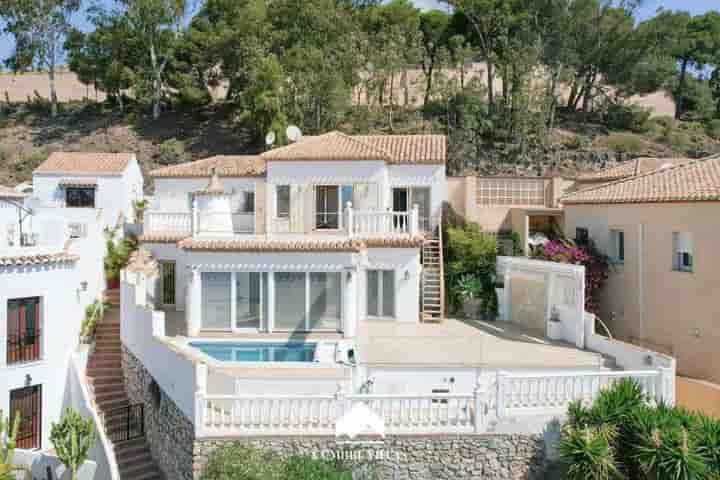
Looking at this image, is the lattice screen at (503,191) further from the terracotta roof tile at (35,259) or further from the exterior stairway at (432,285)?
the terracotta roof tile at (35,259)

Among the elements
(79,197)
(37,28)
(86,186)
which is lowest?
(79,197)

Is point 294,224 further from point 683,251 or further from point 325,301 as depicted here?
point 683,251

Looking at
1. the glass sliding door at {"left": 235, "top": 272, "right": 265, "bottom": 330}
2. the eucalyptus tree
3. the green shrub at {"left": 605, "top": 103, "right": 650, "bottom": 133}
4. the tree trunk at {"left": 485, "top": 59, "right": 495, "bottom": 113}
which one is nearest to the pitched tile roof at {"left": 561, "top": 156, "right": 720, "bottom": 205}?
the glass sliding door at {"left": 235, "top": 272, "right": 265, "bottom": 330}

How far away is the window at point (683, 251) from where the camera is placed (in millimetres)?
21636

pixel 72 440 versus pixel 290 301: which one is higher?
pixel 290 301

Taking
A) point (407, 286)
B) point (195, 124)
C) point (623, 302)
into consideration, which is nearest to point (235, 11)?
point (195, 124)

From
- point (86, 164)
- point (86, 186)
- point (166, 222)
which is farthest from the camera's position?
point (86, 164)

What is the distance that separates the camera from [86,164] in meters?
37.1

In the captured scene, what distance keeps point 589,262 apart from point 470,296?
222 inches

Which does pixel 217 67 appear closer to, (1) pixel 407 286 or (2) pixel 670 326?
(1) pixel 407 286

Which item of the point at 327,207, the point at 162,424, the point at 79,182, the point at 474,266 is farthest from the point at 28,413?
the point at 474,266

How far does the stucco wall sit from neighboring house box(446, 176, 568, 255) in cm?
649

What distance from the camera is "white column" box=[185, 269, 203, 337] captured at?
78.1ft

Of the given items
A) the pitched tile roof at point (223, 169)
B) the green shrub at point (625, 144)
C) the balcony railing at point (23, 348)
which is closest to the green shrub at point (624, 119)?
the green shrub at point (625, 144)
